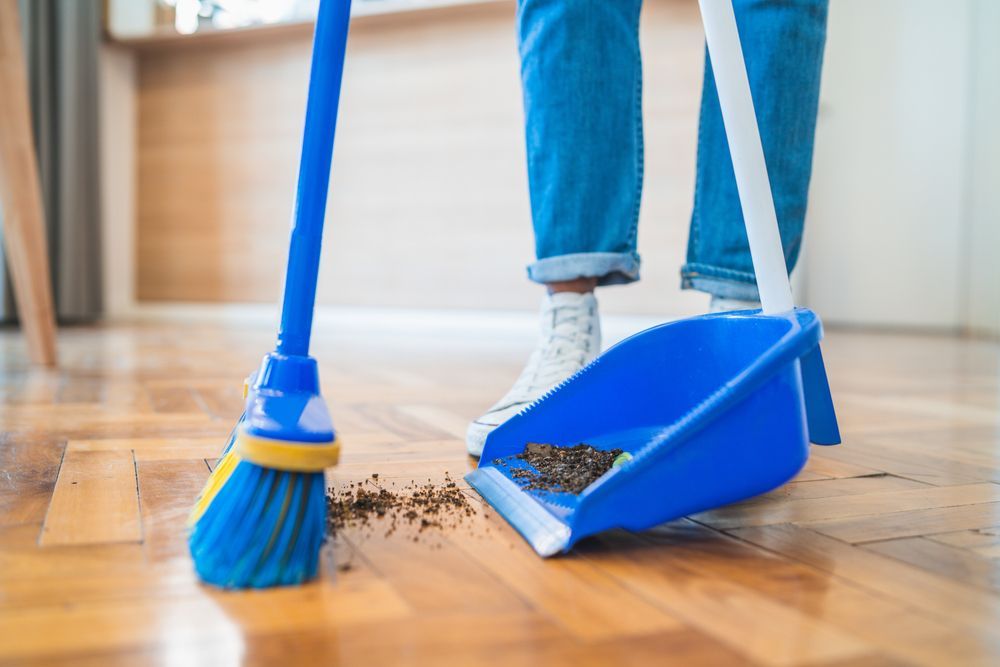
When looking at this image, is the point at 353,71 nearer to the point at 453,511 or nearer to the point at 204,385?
the point at 204,385

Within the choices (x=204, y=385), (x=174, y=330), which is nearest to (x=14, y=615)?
(x=204, y=385)

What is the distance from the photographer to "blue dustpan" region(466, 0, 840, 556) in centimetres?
40

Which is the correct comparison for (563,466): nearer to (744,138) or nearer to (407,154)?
(744,138)

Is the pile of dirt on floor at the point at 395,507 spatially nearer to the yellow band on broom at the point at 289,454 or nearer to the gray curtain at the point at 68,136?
the yellow band on broom at the point at 289,454

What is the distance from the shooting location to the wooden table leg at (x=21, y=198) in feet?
3.44

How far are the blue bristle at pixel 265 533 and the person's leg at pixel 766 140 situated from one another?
0.42 meters

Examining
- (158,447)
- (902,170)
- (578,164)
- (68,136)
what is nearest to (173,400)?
(158,447)

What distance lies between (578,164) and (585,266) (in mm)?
81

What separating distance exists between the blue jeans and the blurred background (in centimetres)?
134

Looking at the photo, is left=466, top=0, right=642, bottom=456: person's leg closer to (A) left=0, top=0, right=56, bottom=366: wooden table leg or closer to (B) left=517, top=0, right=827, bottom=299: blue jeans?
(B) left=517, top=0, right=827, bottom=299: blue jeans

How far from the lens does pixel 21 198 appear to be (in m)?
1.09

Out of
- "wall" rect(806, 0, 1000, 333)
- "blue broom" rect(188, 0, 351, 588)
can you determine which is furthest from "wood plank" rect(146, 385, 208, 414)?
"wall" rect(806, 0, 1000, 333)

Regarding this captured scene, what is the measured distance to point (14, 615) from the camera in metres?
0.32

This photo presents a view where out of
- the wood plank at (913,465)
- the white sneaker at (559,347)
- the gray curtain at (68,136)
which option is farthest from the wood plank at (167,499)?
the gray curtain at (68,136)
